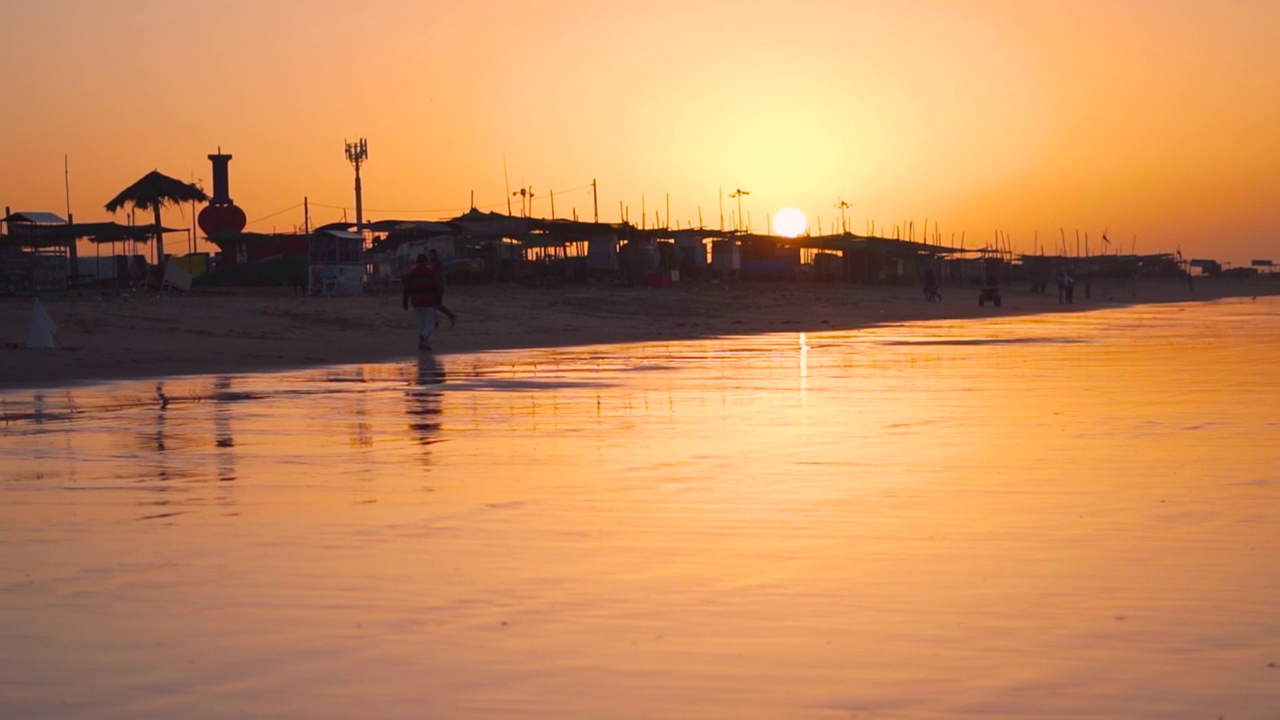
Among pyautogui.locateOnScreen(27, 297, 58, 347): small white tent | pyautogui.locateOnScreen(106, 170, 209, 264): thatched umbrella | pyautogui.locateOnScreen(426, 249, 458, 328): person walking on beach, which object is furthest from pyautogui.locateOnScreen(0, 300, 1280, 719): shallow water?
pyautogui.locateOnScreen(106, 170, 209, 264): thatched umbrella

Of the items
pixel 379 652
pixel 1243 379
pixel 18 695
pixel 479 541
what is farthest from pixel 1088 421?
pixel 18 695

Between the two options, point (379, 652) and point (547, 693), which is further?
point (379, 652)

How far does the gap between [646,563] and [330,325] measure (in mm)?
24515

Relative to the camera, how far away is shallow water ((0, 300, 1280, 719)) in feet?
14.6

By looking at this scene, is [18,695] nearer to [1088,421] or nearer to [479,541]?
[479,541]

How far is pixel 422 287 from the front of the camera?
24.2 m

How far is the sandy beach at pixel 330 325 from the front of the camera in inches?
840

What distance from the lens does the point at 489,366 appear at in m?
21.2

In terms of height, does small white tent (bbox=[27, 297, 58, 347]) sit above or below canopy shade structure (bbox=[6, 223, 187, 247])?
below

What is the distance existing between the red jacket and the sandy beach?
36.8 inches

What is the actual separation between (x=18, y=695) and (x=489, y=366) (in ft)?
55.1

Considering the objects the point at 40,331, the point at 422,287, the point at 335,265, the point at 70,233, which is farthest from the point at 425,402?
the point at 70,233

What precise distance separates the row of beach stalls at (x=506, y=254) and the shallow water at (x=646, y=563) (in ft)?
89.8

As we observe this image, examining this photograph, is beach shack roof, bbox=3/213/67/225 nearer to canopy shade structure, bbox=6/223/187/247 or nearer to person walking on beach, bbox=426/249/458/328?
canopy shade structure, bbox=6/223/187/247
